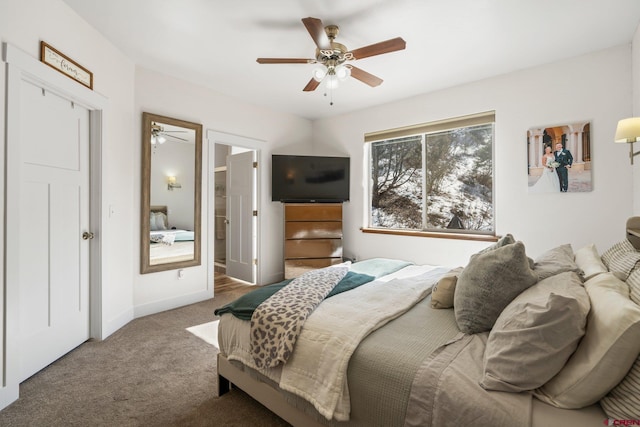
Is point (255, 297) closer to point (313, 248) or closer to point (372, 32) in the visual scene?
point (372, 32)

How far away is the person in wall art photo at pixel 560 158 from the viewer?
2.87 m

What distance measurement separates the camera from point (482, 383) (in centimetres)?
104

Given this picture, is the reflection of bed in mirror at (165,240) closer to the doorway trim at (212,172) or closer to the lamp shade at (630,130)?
the doorway trim at (212,172)

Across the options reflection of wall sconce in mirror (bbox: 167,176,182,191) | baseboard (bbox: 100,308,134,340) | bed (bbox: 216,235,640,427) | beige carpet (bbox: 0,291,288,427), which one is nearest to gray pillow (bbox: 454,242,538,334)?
bed (bbox: 216,235,640,427)

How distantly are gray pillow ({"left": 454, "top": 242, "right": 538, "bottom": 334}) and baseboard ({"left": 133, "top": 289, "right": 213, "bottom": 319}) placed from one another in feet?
10.2

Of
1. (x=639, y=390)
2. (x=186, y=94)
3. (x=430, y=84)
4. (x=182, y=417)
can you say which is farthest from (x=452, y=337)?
(x=186, y=94)

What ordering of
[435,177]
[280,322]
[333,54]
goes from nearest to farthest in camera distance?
[280,322] → [333,54] → [435,177]

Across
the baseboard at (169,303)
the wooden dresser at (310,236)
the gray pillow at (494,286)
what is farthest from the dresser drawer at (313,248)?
the gray pillow at (494,286)

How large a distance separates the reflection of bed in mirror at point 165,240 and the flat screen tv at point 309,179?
53.5 inches

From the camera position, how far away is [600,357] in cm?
89

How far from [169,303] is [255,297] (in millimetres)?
2095

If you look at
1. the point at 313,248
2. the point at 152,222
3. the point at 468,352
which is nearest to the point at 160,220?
the point at 152,222

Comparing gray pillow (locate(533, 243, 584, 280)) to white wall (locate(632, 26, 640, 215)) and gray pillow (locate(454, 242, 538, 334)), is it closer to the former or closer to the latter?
gray pillow (locate(454, 242, 538, 334))

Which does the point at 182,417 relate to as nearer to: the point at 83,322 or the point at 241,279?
the point at 83,322
